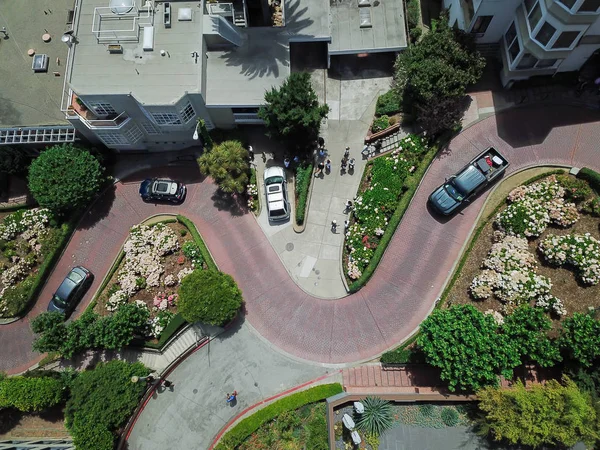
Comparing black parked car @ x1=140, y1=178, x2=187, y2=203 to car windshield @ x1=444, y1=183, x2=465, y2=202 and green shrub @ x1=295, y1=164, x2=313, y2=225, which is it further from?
car windshield @ x1=444, y1=183, x2=465, y2=202

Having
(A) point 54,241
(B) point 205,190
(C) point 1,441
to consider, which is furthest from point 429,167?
(C) point 1,441

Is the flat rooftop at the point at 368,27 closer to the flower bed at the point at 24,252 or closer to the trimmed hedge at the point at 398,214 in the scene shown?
the trimmed hedge at the point at 398,214

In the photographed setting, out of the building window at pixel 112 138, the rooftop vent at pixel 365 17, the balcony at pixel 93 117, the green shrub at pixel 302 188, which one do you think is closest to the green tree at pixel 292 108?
the green shrub at pixel 302 188

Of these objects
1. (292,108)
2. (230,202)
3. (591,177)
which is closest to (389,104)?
(292,108)

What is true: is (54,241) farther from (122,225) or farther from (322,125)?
(322,125)

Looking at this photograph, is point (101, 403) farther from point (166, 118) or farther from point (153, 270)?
point (166, 118)

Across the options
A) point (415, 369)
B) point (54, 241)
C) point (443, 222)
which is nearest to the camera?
point (415, 369)

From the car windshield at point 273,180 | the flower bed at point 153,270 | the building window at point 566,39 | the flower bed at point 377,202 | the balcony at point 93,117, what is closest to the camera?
the building window at point 566,39
